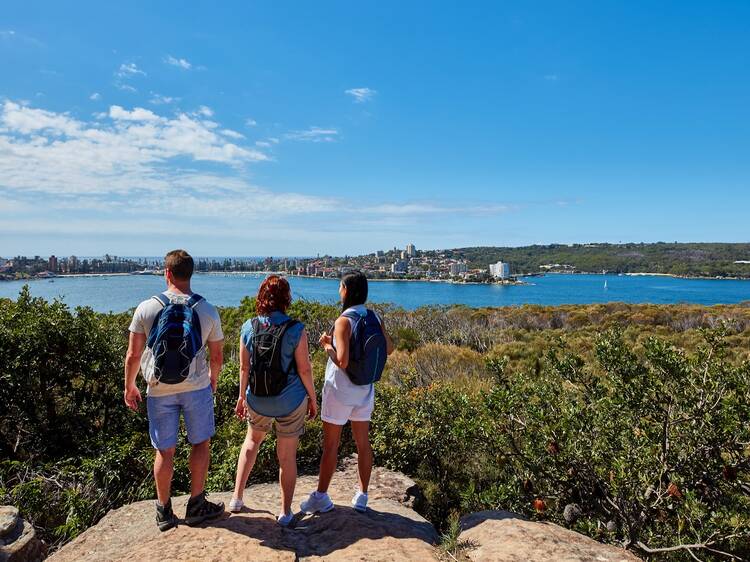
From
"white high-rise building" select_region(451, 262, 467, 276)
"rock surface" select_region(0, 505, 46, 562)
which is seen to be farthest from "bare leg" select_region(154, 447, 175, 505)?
"white high-rise building" select_region(451, 262, 467, 276)

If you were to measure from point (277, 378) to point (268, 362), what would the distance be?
125mm

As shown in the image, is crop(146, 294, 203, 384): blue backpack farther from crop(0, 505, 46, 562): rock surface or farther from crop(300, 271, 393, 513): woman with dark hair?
crop(0, 505, 46, 562): rock surface

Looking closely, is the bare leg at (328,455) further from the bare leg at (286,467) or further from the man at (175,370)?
the man at (175,370)

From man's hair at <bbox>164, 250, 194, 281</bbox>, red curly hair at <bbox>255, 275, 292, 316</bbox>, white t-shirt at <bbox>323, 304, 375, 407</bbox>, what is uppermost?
man's hair at <bbox>164, 250, 194, 281</bbox>

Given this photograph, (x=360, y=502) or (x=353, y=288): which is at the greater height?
(x=353, y=288)

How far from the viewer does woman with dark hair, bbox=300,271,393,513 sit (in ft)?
10.7

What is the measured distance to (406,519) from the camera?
350cm

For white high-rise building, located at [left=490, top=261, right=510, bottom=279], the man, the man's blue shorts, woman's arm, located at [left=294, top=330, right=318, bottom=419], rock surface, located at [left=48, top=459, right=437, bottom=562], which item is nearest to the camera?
rock surface, located at [left=48, top=459, right=437, bottom=562]

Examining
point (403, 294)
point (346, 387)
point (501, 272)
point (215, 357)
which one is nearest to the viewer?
point (215, 357)

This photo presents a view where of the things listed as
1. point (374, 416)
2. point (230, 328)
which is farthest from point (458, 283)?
point (374, 416)

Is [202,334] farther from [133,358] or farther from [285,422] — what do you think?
[285,422]

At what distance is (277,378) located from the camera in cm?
307

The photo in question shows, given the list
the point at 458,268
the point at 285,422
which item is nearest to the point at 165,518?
the point at 285,422

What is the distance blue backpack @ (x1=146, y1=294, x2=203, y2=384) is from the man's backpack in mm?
393
